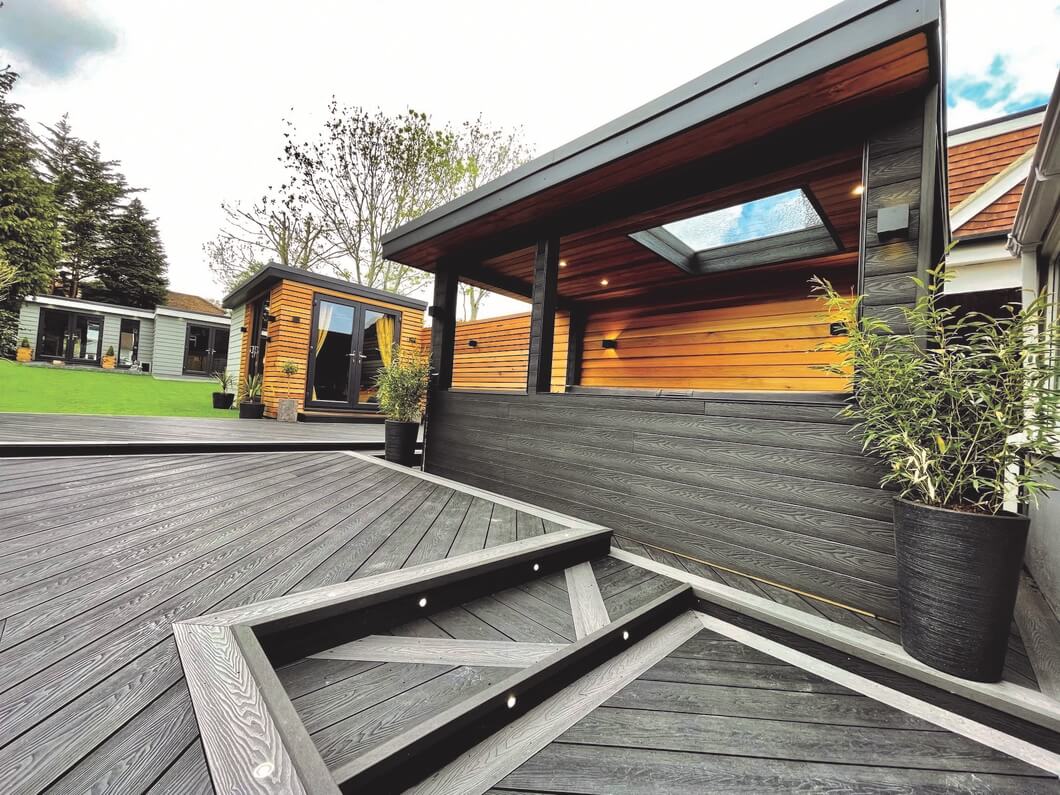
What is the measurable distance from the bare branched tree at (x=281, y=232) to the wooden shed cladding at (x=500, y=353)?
5.51 meters

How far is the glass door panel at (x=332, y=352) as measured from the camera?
7.14 metres

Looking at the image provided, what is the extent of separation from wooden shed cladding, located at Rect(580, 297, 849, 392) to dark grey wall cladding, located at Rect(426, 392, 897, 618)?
2068 mm

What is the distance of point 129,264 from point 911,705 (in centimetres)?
2748

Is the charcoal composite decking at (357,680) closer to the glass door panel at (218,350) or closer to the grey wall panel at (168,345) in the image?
the grey wall panel at (168,345)

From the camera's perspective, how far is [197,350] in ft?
47.9

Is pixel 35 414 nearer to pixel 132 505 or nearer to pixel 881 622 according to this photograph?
pixel 132 505

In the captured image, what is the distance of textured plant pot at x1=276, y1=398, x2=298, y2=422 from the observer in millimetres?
6711

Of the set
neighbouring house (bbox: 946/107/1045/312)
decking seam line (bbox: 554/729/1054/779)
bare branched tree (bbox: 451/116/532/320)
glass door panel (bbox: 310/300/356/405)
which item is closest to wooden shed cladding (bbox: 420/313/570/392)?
glass door panel (bbox: 310/300/356/405)

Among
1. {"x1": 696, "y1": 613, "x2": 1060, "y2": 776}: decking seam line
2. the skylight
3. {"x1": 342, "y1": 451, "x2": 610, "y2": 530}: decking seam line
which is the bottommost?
{"x1": 696, "y1": 613, "x2": 1060, "y2": 776}: decking seam line

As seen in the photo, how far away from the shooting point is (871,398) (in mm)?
1527

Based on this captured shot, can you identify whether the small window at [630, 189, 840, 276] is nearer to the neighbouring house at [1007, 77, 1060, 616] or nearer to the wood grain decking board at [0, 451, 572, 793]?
the neighbouring house at [1007, 77, 1060, 616]

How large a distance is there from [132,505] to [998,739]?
11.3 ft

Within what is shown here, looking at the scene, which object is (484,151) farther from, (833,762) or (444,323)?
(833,762)

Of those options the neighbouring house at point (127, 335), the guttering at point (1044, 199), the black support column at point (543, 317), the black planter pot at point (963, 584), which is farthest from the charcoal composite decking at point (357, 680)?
the neighbouring house at point (127, 335)
